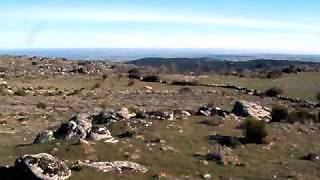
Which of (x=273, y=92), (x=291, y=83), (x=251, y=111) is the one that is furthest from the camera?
(x=291, y=83)

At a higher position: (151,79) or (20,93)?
(20,93)

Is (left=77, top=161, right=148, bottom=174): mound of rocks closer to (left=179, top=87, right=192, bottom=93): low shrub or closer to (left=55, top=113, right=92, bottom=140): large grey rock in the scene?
(left=55, top=113, right=92, bottom=140): large grey rock

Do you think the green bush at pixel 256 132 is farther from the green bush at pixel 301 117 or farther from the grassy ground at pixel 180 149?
the green bush at pixel 301 117

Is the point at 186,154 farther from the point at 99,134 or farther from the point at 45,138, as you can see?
the point at 45,138

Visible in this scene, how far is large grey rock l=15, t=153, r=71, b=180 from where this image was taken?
19.4 meters

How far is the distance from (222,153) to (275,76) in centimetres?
5948

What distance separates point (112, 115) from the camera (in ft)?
105

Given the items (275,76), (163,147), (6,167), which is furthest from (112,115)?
(275,76)

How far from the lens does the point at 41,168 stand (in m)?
19.5

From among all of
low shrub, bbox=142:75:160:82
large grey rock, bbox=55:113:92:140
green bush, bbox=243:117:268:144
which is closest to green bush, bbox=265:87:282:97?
low shrub, bbox=142:75:160:82

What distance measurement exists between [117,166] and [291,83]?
54289mm

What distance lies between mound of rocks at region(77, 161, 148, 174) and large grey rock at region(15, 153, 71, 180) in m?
1.31

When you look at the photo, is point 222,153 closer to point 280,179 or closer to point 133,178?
point 280,179

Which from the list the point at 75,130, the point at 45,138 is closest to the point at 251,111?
the point at 75,130
